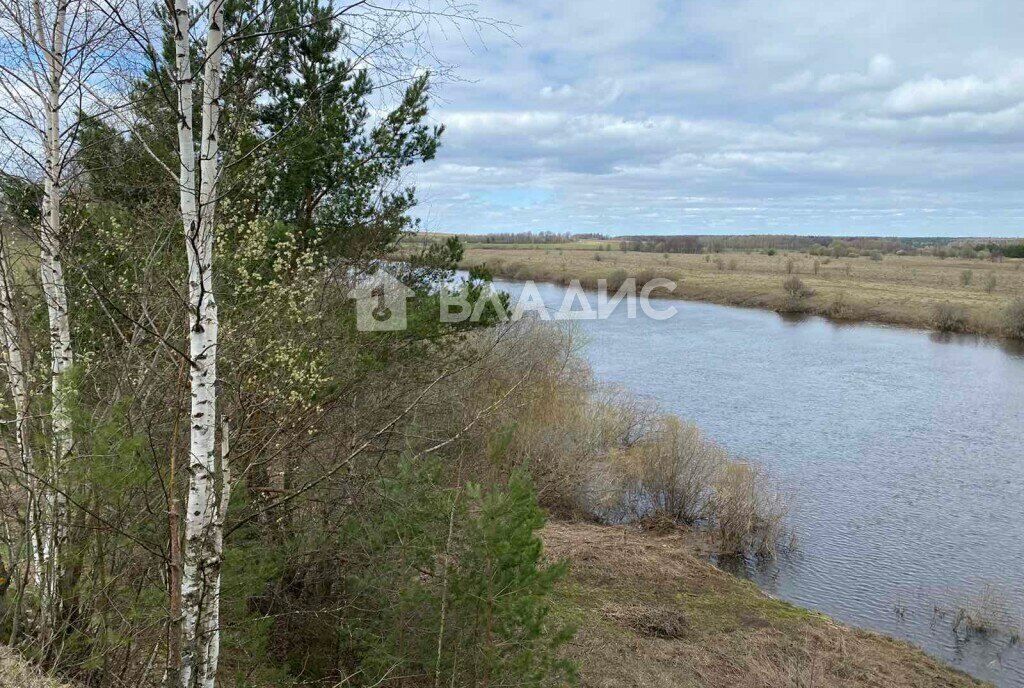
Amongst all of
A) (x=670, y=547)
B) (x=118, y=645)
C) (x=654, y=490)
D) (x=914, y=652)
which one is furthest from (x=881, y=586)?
(x=118, y=645)

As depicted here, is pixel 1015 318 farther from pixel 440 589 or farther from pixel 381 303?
pixel 440 589

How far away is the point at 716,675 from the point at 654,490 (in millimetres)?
5530

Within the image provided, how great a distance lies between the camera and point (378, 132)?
8758mm

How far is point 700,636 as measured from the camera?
906 cm

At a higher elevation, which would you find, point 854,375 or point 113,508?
point 113,508

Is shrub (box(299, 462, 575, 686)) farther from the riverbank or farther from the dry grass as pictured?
the riverbank

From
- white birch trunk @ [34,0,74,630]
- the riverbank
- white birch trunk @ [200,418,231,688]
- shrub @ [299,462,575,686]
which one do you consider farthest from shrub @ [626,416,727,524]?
white birch trunk @ [200,418,231,688]

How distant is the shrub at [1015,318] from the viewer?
98.2 ft

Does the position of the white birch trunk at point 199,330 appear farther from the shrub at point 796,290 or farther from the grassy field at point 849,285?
the shrub at point 796,290

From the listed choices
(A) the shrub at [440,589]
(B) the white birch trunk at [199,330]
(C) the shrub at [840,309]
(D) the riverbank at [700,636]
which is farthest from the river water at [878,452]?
(B) the white birch trunk at [199,330]

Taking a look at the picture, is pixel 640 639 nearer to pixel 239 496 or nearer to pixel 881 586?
pixel 881 586

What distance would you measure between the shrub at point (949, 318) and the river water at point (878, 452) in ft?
7.47

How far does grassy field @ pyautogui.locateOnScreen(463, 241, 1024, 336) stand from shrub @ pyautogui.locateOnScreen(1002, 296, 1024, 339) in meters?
0.16

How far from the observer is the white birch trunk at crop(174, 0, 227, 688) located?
3.39m
